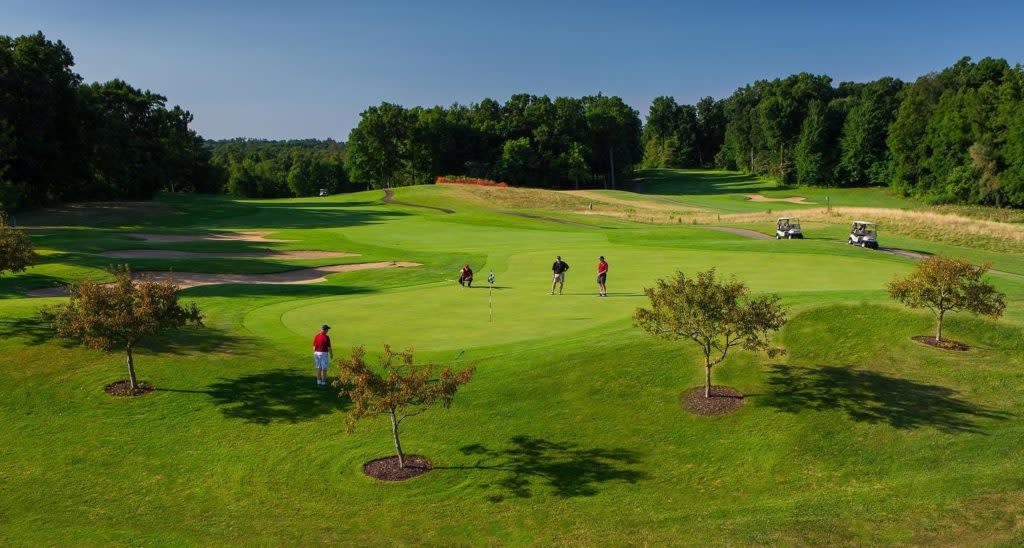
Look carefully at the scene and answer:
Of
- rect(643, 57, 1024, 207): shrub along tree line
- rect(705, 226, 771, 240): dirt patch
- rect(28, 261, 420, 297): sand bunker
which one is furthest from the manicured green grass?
rect(643, 57, 1024, 207): shrub along tree line

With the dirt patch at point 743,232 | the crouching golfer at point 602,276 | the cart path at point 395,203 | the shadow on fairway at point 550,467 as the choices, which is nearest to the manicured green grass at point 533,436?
the shadow on fairway at point 550,467

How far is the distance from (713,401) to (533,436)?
17.2 feet

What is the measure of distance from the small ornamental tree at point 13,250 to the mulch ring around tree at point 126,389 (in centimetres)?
1006

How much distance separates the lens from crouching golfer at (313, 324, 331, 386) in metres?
19.7

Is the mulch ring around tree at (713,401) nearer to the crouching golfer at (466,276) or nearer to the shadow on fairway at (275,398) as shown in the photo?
the shadow on fairway at (275,398)

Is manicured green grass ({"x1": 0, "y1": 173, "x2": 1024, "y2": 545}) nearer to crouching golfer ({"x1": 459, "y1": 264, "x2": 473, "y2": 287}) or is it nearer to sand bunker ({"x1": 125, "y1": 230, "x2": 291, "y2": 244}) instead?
crouching golfer ({"x1": 459, "y1": 264, "x2": 473, "y2": 287})

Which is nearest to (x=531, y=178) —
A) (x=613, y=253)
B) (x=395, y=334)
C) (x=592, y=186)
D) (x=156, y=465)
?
(x=592, y=186)

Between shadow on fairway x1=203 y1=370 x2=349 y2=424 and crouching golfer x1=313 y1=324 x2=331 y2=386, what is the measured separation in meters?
0.33

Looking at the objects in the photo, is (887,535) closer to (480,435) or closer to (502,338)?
(480,435)

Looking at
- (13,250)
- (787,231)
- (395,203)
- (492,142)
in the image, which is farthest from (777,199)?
(13,250)

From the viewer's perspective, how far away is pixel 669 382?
19578mm

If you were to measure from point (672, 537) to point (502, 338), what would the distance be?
11.5 metres

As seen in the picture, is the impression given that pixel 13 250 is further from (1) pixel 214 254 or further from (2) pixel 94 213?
(2) pixel 94 213

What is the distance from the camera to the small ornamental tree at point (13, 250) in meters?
25.7
